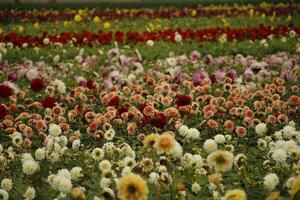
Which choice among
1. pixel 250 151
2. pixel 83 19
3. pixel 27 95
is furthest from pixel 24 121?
pixel 83 19

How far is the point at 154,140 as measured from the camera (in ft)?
8.82

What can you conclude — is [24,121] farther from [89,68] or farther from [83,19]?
[83,19]

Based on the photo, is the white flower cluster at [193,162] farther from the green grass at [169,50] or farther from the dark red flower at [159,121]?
the green grass at [169,50]

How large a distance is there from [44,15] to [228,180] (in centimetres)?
1640

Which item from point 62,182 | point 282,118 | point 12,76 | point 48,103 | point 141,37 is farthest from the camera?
point 141,37

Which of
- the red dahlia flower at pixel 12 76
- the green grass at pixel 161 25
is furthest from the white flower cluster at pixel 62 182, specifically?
the green grass at pixel 161 25

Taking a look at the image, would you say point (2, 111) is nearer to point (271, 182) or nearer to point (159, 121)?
point (159, 121)

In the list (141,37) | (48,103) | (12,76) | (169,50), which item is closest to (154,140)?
(48,103)

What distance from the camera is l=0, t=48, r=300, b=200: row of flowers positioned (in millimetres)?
3148

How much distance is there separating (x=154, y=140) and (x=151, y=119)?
1.62 metres

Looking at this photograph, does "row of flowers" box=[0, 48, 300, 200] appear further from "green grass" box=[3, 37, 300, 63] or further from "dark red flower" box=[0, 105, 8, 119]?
"green grass" box=[3, 37, 300, 63]

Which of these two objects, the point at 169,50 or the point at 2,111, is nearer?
the point at 2,111

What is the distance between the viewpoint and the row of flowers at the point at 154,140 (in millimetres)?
3148

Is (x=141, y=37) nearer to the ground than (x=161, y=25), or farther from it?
farther from it
